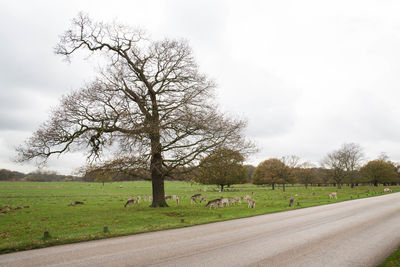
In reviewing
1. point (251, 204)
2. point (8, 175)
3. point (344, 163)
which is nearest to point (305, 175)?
point (344, 163)

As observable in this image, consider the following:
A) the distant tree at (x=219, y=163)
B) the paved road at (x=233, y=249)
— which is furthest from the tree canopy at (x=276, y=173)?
the paved road at (x=233, y=249)

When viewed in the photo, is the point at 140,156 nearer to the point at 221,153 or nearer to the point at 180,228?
the point at 221,153

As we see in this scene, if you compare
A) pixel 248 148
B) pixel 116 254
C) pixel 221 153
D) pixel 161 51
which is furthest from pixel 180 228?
pixel 161 51

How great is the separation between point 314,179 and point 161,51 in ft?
269

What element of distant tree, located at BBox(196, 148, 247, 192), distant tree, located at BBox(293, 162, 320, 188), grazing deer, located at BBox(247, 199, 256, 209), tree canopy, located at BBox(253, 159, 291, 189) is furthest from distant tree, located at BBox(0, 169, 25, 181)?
distant tree, located at BBox(196, 148, 247, 192)

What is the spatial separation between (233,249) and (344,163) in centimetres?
8078

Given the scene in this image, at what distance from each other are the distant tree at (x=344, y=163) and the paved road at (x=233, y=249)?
2861 inches

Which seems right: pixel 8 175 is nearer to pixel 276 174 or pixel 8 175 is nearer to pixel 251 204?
pixel 276 174

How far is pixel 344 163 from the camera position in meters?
76.5

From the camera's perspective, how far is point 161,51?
23.8m

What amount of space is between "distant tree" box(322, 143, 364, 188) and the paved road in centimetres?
7266

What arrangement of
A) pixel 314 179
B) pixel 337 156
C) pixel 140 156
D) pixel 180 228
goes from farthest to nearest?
pixel 314 179 < pixel 337 156 < pixel 140 156 < pixel 180 228

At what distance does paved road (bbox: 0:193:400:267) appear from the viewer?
732 cm

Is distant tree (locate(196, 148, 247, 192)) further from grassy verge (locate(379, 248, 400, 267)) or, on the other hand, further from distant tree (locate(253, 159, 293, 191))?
distant tree (locate(253, 159, 293, 191))
